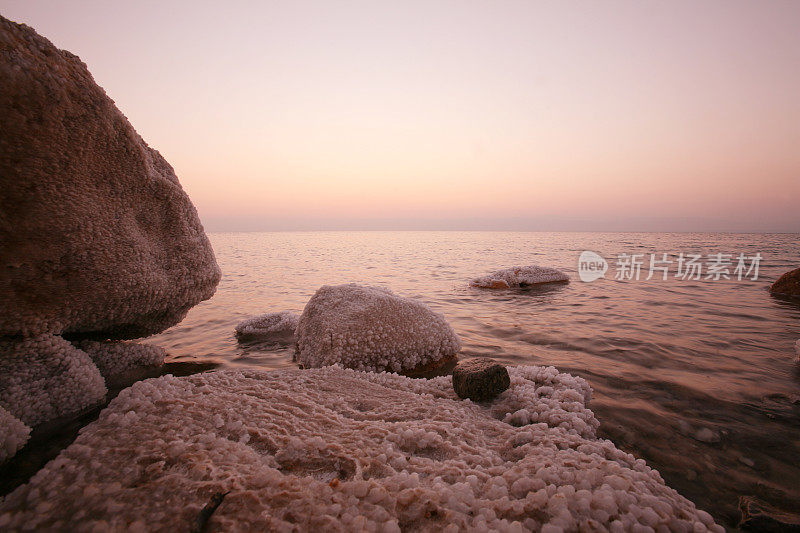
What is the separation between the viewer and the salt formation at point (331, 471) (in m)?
1.28

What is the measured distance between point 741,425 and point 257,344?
5239 millimetres

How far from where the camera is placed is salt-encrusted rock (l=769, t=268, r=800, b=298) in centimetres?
735

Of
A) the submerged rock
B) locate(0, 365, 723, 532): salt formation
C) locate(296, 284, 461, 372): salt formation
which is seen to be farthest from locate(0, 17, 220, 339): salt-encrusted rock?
the submerged rock

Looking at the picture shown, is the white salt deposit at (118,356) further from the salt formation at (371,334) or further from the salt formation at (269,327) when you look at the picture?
the salt formation at (269,327)

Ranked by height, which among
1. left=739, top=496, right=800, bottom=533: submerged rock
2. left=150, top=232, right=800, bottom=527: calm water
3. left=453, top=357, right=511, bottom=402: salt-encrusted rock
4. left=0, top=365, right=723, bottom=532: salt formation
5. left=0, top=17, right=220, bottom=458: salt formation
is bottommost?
left=150, top=232, right=800, bottom=527: calm water

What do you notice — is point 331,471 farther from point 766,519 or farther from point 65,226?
point 65,226

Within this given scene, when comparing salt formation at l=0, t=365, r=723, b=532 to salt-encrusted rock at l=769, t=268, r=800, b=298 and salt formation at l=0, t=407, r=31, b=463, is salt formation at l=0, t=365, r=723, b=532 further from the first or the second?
salt-encrusted rock at l=769, t=268, r=800, b=298

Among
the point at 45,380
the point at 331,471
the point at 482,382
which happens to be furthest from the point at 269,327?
the point at 331,471

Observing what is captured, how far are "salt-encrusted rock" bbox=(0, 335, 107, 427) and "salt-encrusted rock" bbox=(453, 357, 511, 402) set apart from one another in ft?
9.23

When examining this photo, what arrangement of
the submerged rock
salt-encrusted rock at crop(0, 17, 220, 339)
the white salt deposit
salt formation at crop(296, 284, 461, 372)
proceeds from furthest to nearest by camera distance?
salt formation at crop(296, 284, 461, 372)
the white salt deposit
salt-encrusted rock at crop(0, 17, 220, 339)
the submerged rock

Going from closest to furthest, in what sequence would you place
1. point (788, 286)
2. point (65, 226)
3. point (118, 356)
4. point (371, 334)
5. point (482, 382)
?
point (65, 226) → point (482, 382) → point (118, 356) → point (371, 334) → point (788, 286)

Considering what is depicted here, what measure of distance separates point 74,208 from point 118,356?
66.3 inches

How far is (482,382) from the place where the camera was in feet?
9.47

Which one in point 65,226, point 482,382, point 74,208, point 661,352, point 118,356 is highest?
point 74,208
